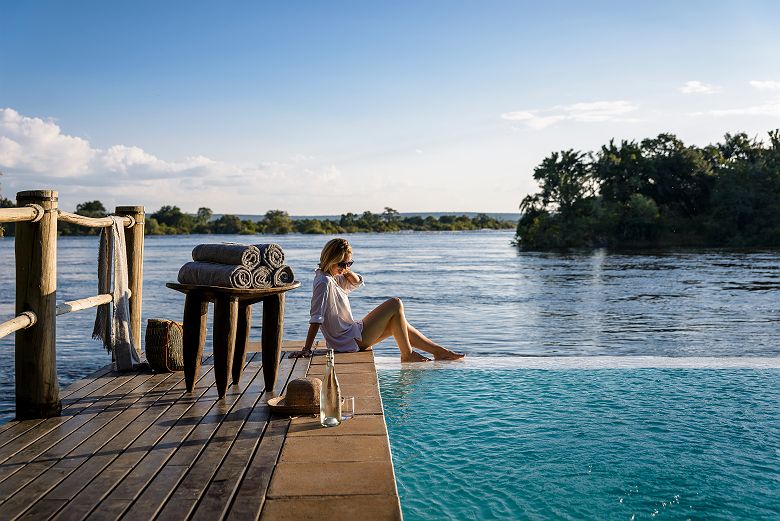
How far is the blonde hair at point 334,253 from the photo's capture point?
537 cm

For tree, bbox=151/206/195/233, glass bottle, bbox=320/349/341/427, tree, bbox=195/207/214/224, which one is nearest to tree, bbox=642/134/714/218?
glass bottle, bbox=320/349/341/427

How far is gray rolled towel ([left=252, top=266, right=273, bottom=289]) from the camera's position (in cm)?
409

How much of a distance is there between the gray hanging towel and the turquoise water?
1764 millimetres

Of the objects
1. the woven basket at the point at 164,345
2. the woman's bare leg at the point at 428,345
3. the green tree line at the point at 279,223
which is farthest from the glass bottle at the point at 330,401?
the green tree line at the point at 279,223

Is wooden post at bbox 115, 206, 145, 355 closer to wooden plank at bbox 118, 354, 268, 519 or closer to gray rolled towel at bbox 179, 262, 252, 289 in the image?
gray rolled towel at bbox 179, 262, 252, 289

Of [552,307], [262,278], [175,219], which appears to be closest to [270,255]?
[262,278]

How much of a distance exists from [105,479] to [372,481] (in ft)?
3.20

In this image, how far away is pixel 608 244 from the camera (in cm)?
4566

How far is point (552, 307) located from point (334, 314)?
35.8ft

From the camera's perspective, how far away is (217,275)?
A: 402 cm

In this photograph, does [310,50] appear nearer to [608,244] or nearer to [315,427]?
[315,427]

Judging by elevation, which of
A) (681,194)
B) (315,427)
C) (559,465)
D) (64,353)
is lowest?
(64,353)

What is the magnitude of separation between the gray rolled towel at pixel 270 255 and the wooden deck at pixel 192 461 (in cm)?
74

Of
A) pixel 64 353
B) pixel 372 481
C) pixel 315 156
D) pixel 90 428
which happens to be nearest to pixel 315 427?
pixel 372 481
